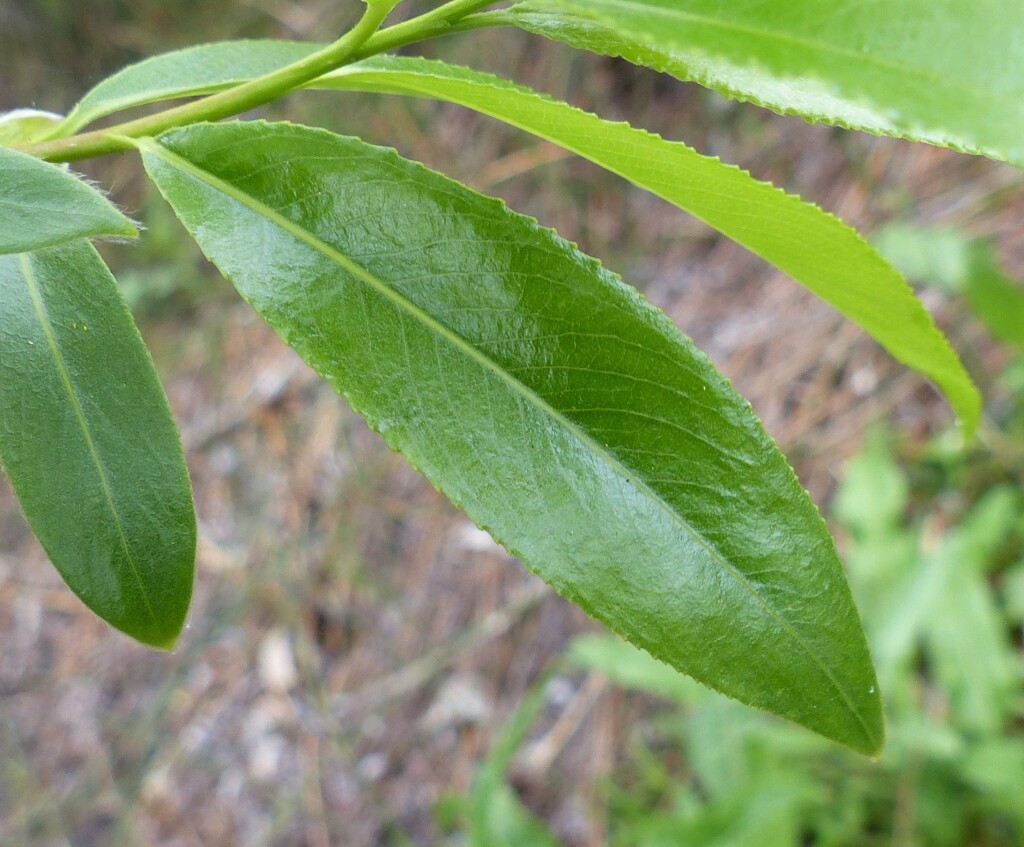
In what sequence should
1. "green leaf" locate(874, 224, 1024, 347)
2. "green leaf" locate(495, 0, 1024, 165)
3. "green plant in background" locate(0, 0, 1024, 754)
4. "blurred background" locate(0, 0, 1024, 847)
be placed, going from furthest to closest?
"green leaf" locate(874, 224, 1024, 347)
"blurred background" locate(0, 0, 1024, 847)
"green plant in background" locate(0, 0, 1024, 754)
"green leaf" locate(495, 0, 1024, 165)

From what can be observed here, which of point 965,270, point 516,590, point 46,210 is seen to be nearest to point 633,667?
point 516,590

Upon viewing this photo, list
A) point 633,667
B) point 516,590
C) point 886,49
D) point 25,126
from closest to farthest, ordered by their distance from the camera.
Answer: point 886,49
point 25,126
point 633,667
point 516,590

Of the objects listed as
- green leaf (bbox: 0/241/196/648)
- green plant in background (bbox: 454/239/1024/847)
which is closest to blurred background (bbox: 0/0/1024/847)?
green plant in background (bbox: 454/239/1024/847)

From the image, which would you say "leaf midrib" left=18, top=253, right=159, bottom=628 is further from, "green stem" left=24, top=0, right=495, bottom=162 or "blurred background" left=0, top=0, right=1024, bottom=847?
"blurred background" left=0, top=0, right=1024, bottom=847

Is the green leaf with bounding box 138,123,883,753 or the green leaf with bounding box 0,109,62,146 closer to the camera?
the green leaf with bounding box 138,123,883,753

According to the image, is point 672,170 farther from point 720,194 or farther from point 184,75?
point 184,75

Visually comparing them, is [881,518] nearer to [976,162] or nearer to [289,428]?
[976,162]

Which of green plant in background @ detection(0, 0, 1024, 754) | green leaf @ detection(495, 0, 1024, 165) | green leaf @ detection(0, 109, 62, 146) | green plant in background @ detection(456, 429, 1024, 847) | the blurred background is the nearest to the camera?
green leaf @ detection(495, 0, 1024, 165)

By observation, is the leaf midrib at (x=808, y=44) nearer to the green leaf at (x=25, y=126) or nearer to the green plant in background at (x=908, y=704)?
the green leaf at (x=25, y=126)
